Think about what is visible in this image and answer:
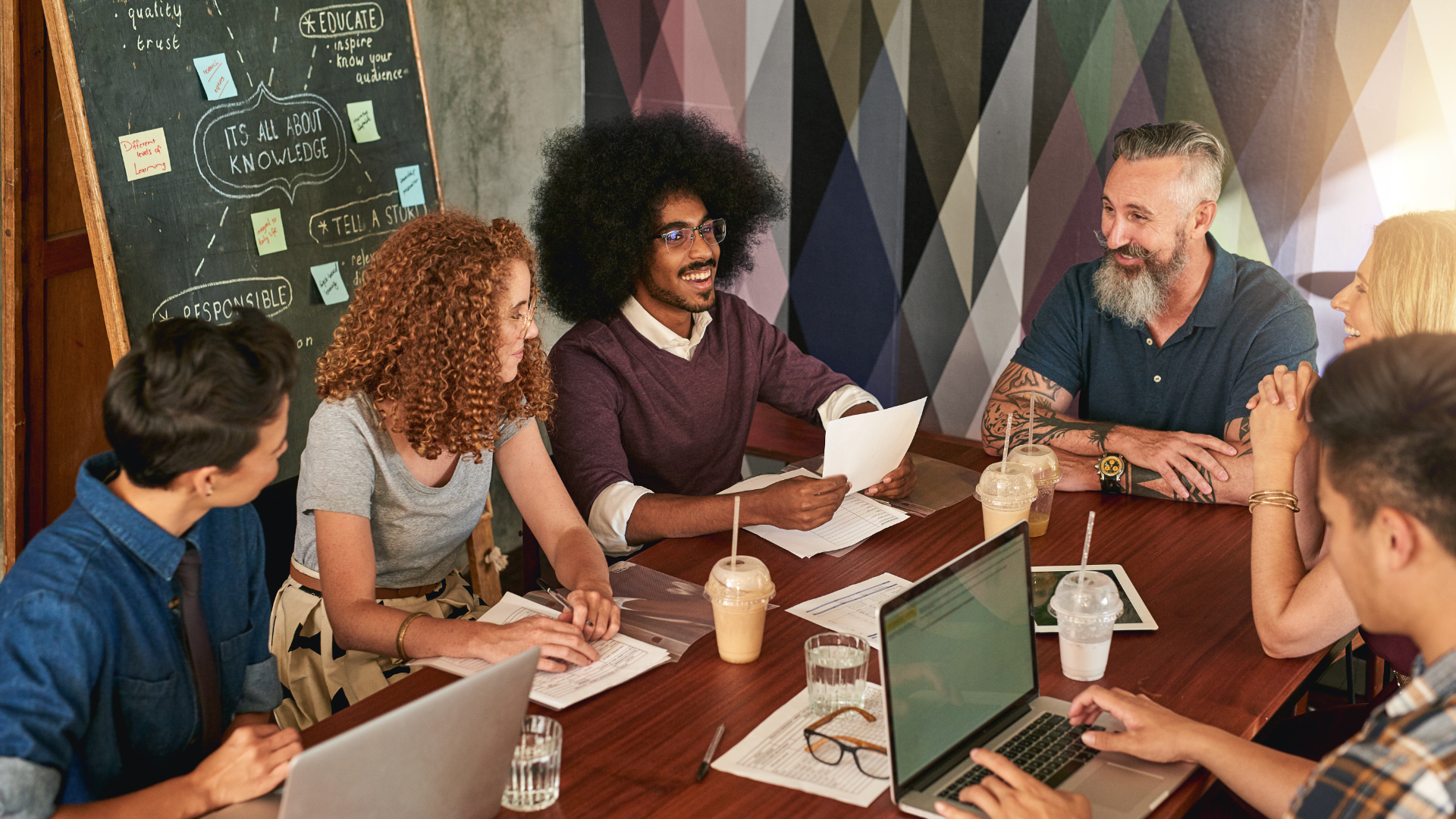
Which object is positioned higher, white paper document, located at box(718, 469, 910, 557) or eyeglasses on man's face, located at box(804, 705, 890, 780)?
white paper document, located at box(718, 469, 910, 557)

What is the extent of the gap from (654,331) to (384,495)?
782mm

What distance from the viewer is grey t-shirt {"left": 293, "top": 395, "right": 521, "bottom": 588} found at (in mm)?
1839

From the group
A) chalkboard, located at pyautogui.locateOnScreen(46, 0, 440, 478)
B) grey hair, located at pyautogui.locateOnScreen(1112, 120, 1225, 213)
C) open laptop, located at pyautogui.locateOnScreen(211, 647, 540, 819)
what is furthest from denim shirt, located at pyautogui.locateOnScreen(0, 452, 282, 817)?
grey hair, located at pyautogui.locateOnScreen(1112, 120, 1225, 213)

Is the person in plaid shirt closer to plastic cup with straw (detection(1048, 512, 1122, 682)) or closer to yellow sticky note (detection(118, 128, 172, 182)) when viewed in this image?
plastic cup with straw (detection(1048, 512, 1122, 682))

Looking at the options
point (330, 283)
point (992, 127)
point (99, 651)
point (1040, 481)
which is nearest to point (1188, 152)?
point (992, 127)

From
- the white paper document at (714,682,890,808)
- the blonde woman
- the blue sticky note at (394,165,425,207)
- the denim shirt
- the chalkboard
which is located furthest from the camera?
the blue sticky note at (394,165,425,207)

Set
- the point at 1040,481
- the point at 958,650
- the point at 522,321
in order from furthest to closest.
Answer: the point at 1040,481
the point at 522,321
the point at 958,650

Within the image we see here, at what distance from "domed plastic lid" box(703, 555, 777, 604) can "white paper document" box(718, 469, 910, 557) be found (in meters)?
0.39

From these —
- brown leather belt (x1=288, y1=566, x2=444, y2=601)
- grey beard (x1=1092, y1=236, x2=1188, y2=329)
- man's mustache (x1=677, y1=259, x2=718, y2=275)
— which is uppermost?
man's mustache (x1=677, y1=259, x2=718, y2=275)

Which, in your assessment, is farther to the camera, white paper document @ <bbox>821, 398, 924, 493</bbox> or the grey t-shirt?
white paper document @ <bbox>821, 398, 924, 493</bbox>

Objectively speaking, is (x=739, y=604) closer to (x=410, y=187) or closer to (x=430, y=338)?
(x=430, y=338)

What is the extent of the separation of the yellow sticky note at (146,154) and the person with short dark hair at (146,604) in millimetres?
1079

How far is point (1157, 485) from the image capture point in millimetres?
2307

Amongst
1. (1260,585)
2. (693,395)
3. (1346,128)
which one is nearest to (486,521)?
(693,395)
